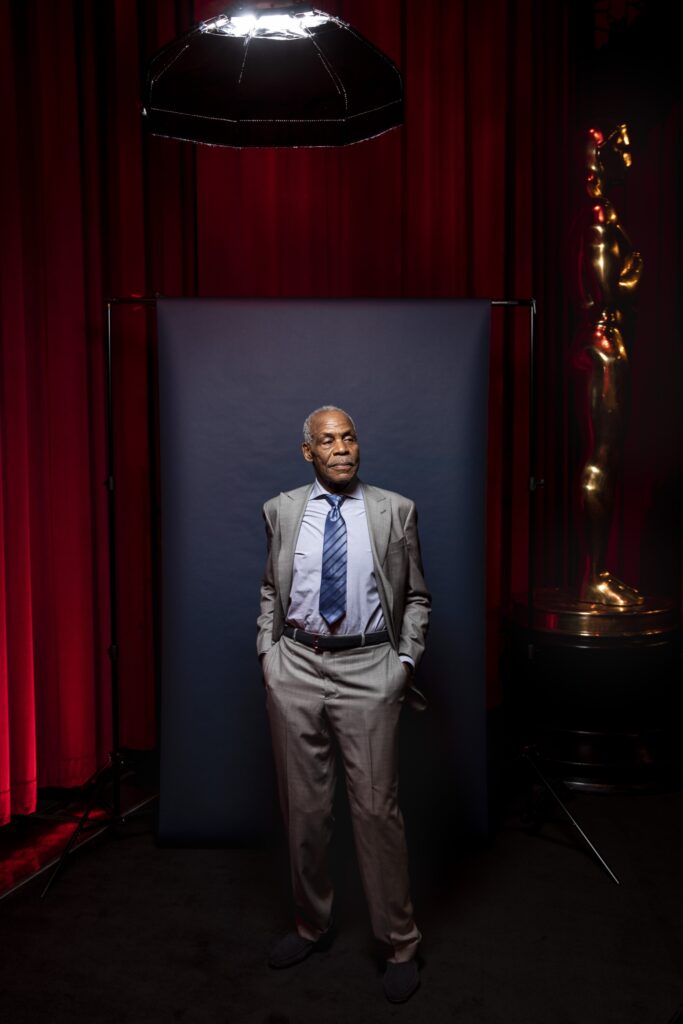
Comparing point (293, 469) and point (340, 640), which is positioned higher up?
point (293, 469)

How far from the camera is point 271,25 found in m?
2.44

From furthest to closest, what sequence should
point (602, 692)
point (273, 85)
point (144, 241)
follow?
point (144, 241) → point (602, 692) → point (273, 85)

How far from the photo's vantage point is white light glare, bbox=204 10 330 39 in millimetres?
2320

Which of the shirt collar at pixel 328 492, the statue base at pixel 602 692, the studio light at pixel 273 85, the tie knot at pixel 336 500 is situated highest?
the studio light at pixel 273 85

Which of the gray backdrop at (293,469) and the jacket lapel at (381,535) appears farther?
the gray backdrop at (293,469)

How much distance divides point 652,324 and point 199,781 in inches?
137

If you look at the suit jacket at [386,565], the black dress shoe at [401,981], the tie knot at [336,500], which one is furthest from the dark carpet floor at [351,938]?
the tie knot at [336,500]

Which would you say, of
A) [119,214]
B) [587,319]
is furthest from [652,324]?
[119,214]

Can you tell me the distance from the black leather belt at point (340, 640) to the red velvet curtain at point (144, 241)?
163cm

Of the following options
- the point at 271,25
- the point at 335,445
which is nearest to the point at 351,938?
the point at 335,445

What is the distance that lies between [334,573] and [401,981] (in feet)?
3.91

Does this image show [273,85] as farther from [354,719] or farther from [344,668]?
[354,719]

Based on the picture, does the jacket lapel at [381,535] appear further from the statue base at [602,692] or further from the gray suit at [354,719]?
the statue base at [602,692]

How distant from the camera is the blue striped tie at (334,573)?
94.0 inches
